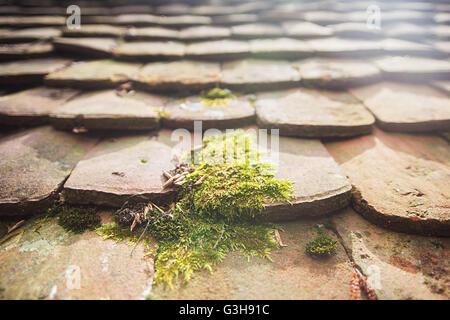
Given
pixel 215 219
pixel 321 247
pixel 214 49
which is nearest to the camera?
pixel 321 247

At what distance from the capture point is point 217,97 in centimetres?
186

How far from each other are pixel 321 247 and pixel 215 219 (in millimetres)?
540

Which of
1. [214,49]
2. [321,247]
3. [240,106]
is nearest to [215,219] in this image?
[321,247]

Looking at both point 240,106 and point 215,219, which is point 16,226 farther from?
point 240,106

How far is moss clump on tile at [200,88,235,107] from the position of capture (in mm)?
1808

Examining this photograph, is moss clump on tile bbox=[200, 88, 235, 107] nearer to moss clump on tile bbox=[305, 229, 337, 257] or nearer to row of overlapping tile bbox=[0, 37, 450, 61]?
row of overlapping tile bbox=[0, 37, 450, 61]

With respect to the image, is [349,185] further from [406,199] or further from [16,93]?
[16,93]

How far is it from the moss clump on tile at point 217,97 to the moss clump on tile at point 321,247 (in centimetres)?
115

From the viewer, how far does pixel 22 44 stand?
2.33 meters

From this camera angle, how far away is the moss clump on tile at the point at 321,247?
1.12 m

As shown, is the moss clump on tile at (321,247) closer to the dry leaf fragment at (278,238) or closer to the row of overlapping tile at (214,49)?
the dry leaf fragment at (278,238)

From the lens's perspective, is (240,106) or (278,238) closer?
(278,238)

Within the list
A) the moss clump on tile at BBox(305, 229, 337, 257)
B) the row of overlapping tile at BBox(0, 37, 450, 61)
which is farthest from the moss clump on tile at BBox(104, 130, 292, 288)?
the row of overlapping tile at BBox(0, 37, 450, 61)
